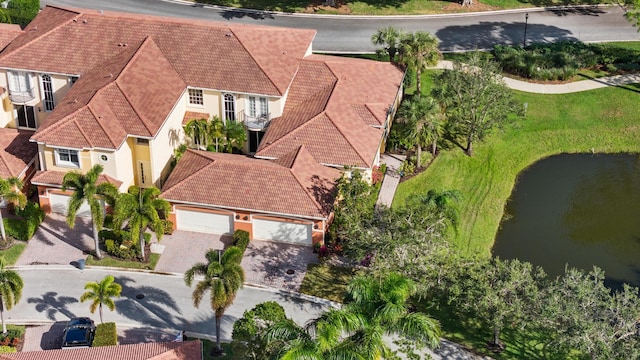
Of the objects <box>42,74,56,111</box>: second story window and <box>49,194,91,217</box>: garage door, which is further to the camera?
<box>42,74,56,111</box>: second story window

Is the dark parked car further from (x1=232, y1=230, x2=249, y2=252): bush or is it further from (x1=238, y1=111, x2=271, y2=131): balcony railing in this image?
(x1=238, y1=111, x2=271, y2=131): balcony railing

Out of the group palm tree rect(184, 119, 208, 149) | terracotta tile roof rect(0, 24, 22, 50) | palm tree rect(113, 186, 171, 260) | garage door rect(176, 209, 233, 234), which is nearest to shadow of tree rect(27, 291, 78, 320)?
palm tree rect(113, 186, 171, 260)

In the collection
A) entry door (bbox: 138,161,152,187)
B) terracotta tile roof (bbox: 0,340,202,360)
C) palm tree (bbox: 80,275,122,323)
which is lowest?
terracotta tile roof (bbox: 0,340,202,360)

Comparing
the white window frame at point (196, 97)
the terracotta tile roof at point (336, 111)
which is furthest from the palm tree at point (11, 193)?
the terracotta tile roof at point (336, 111)

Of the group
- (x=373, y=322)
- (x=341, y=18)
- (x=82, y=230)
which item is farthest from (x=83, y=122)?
(x=341, y=18)

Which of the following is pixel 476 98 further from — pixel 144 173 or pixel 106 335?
pixel 106 335

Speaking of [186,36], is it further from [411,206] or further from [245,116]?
[411,206]
